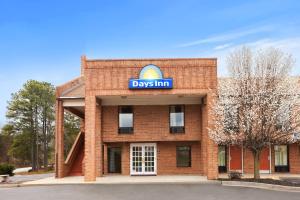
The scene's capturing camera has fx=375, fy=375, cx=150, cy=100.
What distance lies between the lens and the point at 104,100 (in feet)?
88.0

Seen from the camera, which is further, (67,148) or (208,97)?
(67,148)

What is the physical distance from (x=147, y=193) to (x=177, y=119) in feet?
33.9

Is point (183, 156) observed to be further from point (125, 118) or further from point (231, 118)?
point (231, 118)

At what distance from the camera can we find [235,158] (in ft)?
90.5

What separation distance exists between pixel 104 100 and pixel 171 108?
16.3 feet

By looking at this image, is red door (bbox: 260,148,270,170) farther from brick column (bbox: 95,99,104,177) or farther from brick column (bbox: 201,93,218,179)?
brick column (bbox: 95,99,104,177)

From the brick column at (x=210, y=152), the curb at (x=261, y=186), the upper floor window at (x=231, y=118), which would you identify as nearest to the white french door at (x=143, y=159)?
the brick column at (x=210, y=152)

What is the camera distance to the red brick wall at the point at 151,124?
89.2ft

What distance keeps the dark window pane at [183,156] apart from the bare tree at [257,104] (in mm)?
5755

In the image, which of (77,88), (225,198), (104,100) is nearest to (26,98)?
(77,88)

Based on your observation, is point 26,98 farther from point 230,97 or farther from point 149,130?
point 230,97

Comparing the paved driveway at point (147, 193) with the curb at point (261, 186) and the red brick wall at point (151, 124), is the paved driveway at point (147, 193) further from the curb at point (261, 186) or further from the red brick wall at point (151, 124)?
the red brick wall at point (151, 124)

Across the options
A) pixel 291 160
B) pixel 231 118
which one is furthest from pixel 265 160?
pixel 231 118

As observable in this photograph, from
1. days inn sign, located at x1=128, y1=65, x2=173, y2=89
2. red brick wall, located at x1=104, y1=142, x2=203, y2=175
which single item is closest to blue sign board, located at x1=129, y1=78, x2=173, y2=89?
days inn sign, located at x1=128, y1=65, x2=173, y2=89
